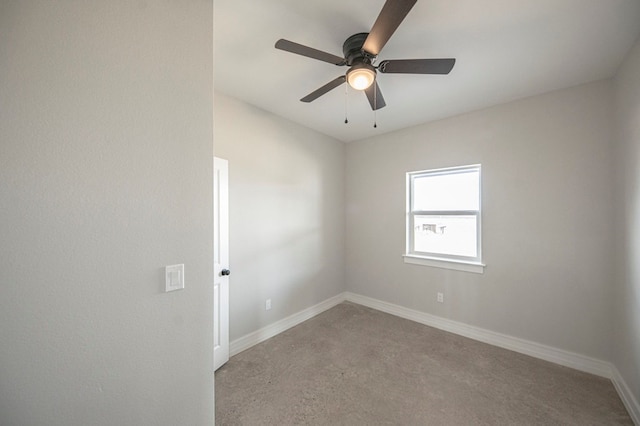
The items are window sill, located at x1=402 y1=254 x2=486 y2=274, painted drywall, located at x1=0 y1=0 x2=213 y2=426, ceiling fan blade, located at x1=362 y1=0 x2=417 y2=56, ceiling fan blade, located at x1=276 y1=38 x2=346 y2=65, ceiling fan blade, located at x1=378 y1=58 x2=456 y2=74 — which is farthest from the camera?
window sill, located at x1=402 y1=254 x2=486 y2=274

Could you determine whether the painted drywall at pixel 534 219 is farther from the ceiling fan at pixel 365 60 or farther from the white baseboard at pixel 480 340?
the ceiling fan at pixel 365 60

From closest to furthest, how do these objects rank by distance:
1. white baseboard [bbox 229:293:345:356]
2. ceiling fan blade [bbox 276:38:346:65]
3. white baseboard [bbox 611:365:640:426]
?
ceiling fan blade [bbox 276:38:346:65] < white baseboard [bbox 611:365:640:426] < white baseboard [bbox 229:293:345:356]

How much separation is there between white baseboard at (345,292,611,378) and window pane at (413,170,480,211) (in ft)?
4.73

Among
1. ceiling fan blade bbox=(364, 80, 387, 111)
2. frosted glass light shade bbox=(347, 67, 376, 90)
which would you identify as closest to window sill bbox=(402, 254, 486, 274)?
ceiling fan blade bbox=(364, 80, 387, 111)

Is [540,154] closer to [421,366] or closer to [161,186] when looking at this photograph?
[421,366]

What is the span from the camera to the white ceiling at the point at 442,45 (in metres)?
1.41

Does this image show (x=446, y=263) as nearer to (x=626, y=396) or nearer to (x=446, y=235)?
(x=446, y=235)

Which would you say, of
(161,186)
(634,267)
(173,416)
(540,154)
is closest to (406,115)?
(540,154)

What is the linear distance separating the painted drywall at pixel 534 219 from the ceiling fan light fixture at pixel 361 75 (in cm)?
184

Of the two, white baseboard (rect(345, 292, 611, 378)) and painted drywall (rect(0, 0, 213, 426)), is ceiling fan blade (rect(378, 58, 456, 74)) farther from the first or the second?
white baseboard (rect(345, 292, 611, 378))

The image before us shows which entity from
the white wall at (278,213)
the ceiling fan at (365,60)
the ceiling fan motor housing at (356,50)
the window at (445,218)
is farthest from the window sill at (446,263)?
the ceiling fan motor housing at (356,50)

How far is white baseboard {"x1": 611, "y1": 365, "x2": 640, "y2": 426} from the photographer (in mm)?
1596

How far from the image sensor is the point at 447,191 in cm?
303

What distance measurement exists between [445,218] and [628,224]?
1.46 metres
